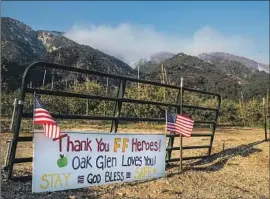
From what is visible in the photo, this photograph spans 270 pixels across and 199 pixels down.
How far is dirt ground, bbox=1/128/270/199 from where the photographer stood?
22.7 ft

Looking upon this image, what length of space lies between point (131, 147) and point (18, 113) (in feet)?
7.67

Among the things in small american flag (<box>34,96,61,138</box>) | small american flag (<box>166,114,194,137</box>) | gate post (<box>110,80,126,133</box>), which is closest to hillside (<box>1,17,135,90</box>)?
small american flag (<box>166,114,194,137</box>)

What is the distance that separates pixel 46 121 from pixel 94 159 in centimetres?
128

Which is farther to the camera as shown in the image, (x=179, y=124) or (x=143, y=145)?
(x=179, y=124)

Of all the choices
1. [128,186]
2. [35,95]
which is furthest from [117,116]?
[35,95]

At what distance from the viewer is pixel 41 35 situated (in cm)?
15062

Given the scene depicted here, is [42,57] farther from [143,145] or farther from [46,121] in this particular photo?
[46,121]

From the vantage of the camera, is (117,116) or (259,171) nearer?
(117,116)

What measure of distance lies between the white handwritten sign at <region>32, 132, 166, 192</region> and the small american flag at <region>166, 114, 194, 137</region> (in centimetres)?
51

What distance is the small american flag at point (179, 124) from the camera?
9.30 meters

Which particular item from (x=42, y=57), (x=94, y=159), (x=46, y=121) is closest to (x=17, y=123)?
(x=46, y=121)

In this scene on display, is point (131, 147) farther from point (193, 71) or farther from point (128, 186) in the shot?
point (193, 71)

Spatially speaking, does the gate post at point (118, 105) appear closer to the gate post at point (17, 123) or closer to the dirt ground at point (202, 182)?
the dirt ground at point (202, 182)

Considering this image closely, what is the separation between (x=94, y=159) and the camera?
288 inches
